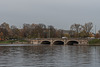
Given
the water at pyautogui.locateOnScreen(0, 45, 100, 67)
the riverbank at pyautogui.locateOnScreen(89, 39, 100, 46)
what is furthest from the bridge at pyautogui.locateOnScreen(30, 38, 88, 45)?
the water at pyautogui.locateOnScreen(0, 45, 100, 67)

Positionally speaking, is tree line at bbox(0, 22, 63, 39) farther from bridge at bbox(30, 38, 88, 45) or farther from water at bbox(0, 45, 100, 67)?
water at bbox(0, 45, 100, 67)

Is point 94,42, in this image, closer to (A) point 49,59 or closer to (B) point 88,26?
(B) point 88,26

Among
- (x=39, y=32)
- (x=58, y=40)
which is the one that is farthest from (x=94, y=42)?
(x=39, y=32)

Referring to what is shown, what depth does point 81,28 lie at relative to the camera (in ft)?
499

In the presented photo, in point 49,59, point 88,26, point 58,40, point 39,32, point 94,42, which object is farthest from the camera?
point 39,32

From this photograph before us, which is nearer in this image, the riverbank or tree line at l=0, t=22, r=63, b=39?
the riverbank

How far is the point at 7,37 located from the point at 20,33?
452 inches

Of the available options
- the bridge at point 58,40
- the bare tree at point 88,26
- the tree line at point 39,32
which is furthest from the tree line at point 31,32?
the bare tree at point 88,26

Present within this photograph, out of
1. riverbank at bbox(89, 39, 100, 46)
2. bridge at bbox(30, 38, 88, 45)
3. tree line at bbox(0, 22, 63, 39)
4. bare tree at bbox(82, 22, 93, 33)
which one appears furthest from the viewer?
tree line at bbox(0, 22, 63, 39)

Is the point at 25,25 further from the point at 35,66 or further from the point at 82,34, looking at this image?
the point at 35,66

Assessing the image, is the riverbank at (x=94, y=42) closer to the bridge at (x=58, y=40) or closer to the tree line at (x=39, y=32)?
the bridge at (x=58, y=40)

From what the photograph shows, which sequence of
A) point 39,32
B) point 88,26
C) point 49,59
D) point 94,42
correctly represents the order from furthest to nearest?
point 39,32, point 88,26, point 94,42, point 49,59

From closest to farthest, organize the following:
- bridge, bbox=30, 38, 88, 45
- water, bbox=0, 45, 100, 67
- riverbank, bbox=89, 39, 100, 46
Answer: water, bbox=0, 45, 100, 67, riverbank, bbox=89, 39, 100, 46, bridge, bbox=30, 38, 88, 45

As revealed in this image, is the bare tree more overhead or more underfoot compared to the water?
more overhead
